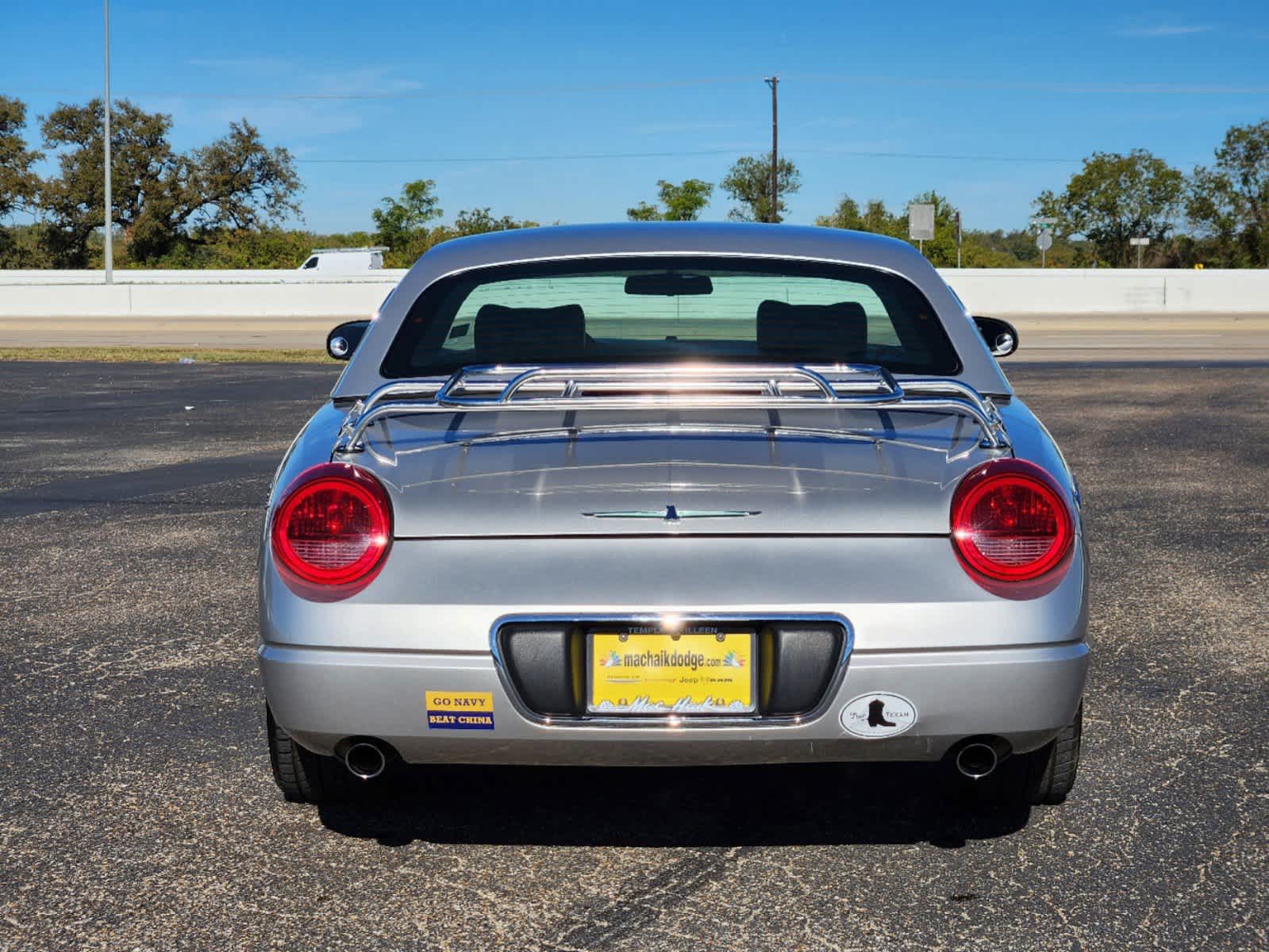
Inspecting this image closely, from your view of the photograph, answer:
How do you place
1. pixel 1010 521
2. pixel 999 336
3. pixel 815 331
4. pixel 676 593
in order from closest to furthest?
pixel 676 593 → pixel 1010 521 → pixel 815 331 → pixel 999 336

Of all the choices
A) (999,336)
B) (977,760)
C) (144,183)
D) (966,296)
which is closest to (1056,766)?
(977,760)

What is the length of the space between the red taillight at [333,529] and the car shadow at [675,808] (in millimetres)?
811

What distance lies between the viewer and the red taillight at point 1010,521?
10.2ft

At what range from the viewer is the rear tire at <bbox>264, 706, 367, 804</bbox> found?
364 centimetres

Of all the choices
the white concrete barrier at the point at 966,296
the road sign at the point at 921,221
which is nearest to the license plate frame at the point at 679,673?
the white concrete barrier at the point at 966,296

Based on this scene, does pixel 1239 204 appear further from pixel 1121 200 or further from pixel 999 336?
pixel 999 336

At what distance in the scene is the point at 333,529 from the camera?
3158mm

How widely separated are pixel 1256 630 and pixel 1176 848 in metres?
2.53

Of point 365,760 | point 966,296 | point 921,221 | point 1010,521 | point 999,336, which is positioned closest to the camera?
point 1010,521

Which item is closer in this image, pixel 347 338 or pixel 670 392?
pixel 670 392

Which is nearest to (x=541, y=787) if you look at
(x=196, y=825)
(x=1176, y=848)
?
(x=196, y=825)

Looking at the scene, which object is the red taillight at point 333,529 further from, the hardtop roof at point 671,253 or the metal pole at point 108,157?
the metal pole at point 108,157

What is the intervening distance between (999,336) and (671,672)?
→ 2.90 meters

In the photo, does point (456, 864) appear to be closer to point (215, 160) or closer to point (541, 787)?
point (541, 787)
